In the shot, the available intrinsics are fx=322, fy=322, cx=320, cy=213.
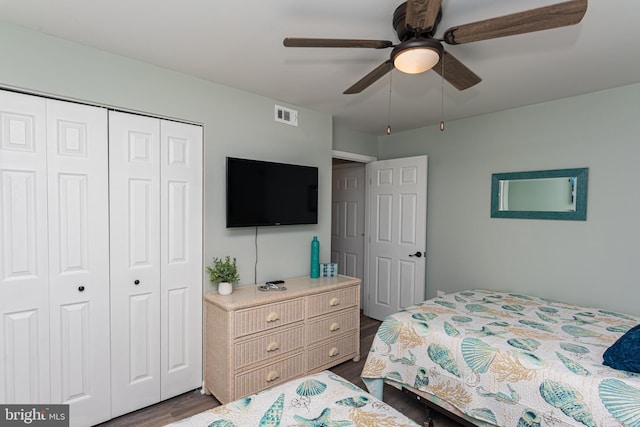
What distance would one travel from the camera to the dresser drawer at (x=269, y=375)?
237cm

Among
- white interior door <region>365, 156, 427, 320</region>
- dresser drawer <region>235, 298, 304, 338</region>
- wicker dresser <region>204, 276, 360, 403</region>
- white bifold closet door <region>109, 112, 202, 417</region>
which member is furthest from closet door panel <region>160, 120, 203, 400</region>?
white interior door <region>365, 156, 427, 320</region>

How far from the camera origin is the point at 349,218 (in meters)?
4.80

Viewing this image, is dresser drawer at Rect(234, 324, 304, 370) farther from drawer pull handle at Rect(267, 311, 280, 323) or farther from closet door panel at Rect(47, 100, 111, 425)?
closet door panel at Rect(47, 100, 111, 425)

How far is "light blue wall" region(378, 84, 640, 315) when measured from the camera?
2.61m

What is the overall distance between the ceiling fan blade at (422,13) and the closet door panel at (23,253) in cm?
215

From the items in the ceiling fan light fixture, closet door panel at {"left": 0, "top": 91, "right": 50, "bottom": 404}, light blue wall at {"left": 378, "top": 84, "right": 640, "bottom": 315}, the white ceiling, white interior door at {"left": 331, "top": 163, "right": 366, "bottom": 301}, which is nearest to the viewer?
the ceiling fan light fixture

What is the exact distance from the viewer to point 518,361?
177cm

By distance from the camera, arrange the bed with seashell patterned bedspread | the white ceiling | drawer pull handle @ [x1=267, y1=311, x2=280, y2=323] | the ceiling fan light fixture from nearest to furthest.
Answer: the ceiling fan light fixture
the bed with seashell patterned bedspread
the white ceiling
drawer pull handle @ [x1=267, y1=311, x2=280, y2=323]

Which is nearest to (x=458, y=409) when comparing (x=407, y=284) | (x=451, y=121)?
(x=407, y=284)

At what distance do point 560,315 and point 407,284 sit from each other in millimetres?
1642

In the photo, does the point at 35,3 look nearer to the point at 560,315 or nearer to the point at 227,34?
the point at 227,34

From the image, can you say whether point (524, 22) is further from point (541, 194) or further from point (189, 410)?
point (189, 410)

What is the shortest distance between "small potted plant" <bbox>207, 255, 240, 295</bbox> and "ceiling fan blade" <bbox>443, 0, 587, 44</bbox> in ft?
6.89

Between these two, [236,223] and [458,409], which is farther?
[236,223]
